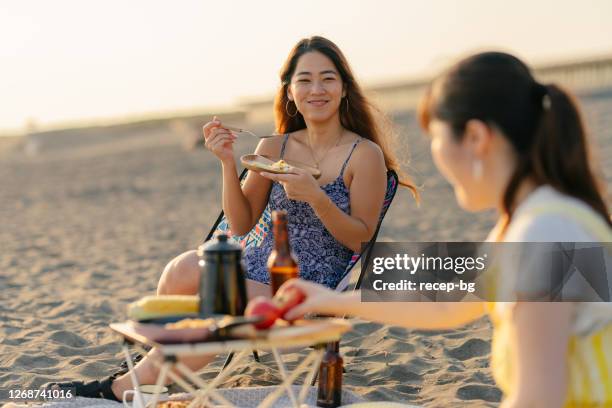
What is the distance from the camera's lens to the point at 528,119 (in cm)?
195

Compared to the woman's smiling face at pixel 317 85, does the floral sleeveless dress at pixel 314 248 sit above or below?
below

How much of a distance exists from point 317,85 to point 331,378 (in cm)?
145

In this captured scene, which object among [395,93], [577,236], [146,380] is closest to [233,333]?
[577,236]

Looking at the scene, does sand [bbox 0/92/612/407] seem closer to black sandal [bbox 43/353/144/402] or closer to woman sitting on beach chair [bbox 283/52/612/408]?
black sandal [bbox 43/353/144/402]

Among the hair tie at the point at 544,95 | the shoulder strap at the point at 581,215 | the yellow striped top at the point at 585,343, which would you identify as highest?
the hair tie at the point at 544,95

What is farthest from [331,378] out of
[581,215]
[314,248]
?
[581,215]

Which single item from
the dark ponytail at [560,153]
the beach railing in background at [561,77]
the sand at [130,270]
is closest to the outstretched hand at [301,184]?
the sand at [130,270]

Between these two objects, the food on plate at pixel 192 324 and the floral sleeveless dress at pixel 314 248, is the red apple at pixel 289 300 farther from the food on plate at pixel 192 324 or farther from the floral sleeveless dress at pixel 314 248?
the floral sleeveless dress at pixel 314 248

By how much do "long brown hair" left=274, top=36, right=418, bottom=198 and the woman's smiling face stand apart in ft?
0.14

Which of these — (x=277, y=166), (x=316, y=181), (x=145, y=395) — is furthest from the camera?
(x=316, y=181)

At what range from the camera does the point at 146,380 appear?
→ 3426 millimetres

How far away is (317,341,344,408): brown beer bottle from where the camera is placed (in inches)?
134

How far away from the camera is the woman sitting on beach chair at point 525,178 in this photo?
1871mm

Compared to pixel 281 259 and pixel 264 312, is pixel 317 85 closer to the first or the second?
pixel 281 259
